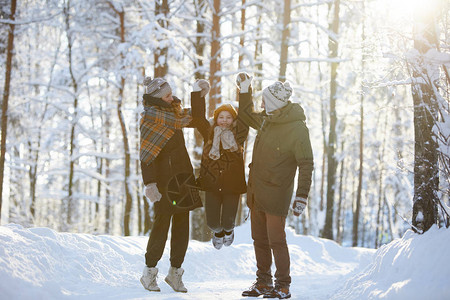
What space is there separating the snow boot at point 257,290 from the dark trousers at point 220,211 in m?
0.65

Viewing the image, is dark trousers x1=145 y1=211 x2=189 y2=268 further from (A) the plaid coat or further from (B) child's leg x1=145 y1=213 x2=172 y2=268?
(A) the plaid coat

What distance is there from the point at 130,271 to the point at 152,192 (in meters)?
1.71

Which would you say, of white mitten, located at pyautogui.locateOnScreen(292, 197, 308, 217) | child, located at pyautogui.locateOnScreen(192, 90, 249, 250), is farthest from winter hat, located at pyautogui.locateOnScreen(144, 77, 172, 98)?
white mitten, located at pyautogui.locateOnScreen(292, 197, 308, 217)

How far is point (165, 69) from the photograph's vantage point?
14906 mm

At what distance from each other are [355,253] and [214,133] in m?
9.02

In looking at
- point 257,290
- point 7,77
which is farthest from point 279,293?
point 7,77

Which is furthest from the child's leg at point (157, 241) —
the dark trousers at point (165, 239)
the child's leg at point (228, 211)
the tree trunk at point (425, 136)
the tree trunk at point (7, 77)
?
the tree trunk at point (7, 77)

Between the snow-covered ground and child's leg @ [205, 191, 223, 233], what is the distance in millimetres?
701

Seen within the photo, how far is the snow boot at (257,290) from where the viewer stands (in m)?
4.75

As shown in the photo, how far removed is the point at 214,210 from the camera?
5020mm

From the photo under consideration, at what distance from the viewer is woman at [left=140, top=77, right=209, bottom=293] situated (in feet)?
15.7

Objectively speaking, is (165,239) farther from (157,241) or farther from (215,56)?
(215,56)

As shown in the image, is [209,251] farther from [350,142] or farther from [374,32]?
[350,142]

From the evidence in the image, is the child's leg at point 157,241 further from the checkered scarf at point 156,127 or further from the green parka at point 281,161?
the green parka at point 281,161
